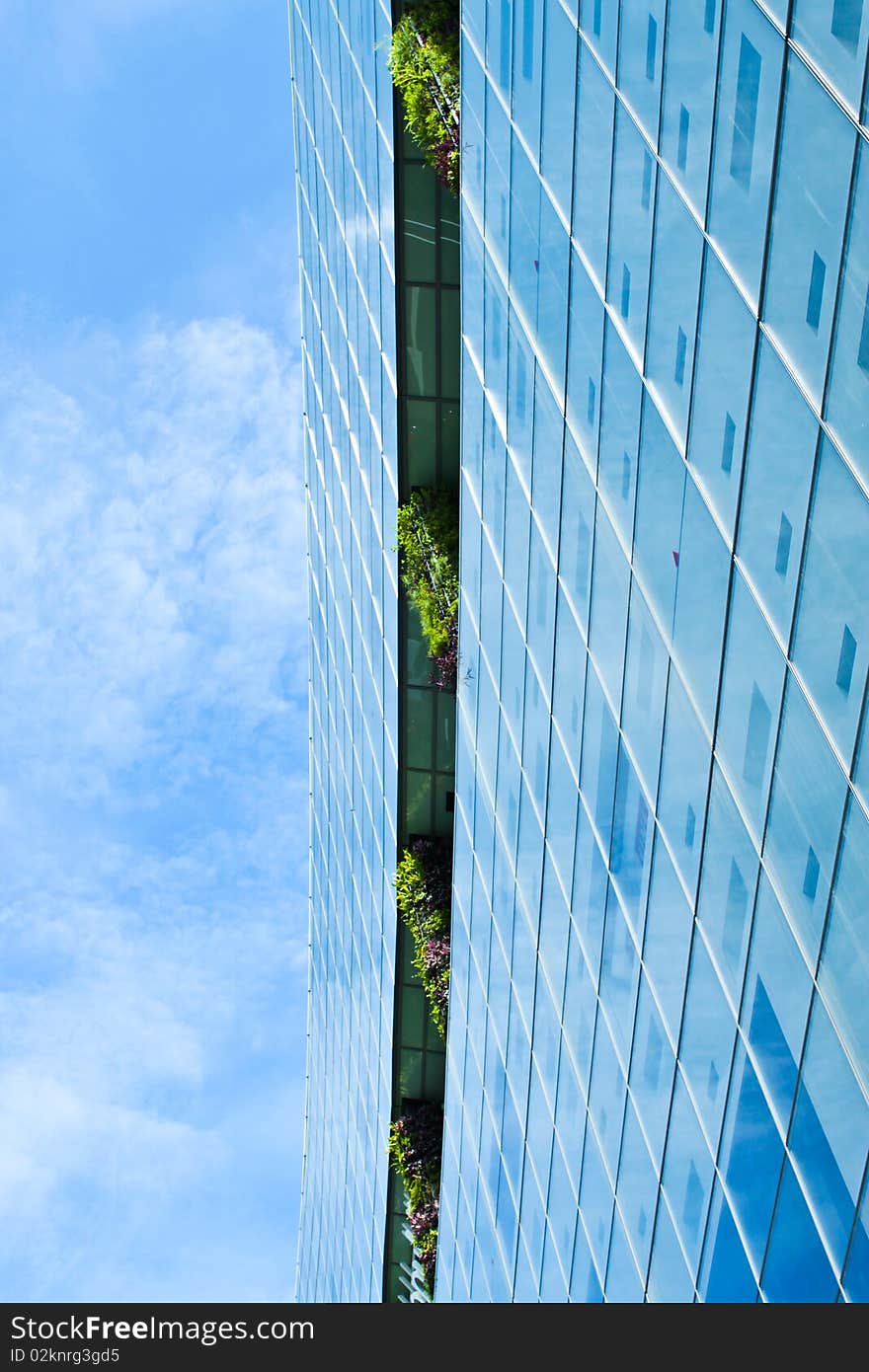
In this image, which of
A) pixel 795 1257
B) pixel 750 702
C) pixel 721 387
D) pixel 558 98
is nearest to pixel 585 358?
pixel 558 98

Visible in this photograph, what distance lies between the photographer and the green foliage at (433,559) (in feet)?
88.7

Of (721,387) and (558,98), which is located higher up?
(558,98)

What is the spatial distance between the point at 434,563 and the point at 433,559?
0.44 ft

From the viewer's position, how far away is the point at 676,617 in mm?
14117

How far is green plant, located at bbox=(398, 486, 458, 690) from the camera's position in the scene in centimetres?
2703

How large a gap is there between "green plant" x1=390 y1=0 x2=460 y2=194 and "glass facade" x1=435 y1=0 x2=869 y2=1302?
129 centimetres

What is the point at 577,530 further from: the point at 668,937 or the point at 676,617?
the point at 668,937

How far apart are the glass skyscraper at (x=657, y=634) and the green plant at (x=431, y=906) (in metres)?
1.89

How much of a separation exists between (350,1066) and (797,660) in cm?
3337

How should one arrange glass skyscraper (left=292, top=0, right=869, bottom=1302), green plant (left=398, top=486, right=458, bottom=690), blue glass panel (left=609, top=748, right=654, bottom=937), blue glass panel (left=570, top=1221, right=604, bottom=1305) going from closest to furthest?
glass skyscraper (left=292, top=0, right=869, bottom=1302) → blue glass panel (left=609, top=748, right=654, bottom=937) → blue glass panel (left=570, top=1221, right=604, bottom=1305) → green plant (left=398, top=486, right=458, bottom=690)

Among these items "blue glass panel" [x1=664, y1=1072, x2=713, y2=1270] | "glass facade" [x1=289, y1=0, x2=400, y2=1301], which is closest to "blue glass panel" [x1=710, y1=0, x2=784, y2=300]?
"blue glass panel" [x1=664, y1=1072, x2=713, y2=1270]

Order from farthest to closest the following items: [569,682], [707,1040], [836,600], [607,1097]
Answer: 1. [569,682]
2. [607,1097]
3. [707,1040]
4. [836,600]

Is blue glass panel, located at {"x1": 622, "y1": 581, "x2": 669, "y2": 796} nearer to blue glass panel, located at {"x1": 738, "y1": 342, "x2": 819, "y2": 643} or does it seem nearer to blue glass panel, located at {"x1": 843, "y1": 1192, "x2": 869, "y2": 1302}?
blue glass panel, located at {"x1": 738, "y1": 342, "x2": 819, "y2": 643}
